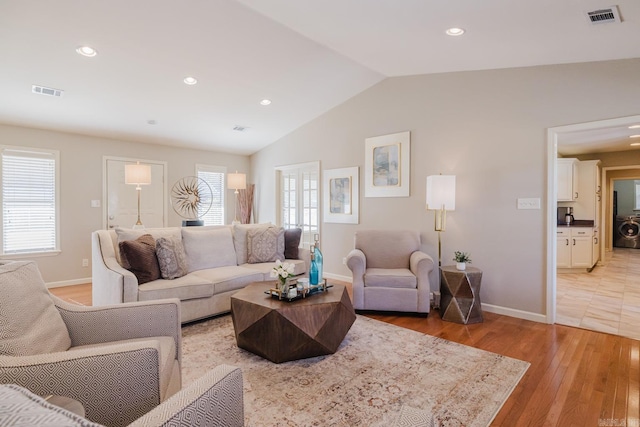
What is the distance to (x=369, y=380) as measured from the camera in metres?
2.26

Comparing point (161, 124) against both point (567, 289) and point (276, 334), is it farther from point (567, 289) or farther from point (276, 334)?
point (567, 289)

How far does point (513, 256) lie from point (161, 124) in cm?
522

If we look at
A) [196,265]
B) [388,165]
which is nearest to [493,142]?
[388,165]

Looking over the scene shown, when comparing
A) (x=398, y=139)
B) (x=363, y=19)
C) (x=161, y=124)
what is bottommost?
(x=398, y=139)

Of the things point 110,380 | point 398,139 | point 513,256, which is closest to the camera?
point 110,380

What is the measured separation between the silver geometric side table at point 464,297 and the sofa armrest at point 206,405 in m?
2.89

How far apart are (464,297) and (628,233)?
925cm

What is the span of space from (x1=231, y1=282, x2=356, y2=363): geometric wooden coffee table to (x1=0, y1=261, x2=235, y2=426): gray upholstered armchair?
2.55ft

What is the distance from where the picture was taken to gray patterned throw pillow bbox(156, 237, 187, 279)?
3.29 m

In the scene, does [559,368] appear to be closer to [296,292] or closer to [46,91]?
[296,292]

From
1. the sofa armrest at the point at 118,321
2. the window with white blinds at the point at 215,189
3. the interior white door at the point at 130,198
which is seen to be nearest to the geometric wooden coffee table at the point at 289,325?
the sofa armrest at the point at 118,321

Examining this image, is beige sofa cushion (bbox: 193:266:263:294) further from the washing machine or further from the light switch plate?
the washing machine

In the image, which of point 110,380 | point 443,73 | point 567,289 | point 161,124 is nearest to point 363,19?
point 443,73

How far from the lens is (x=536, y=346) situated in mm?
2852
